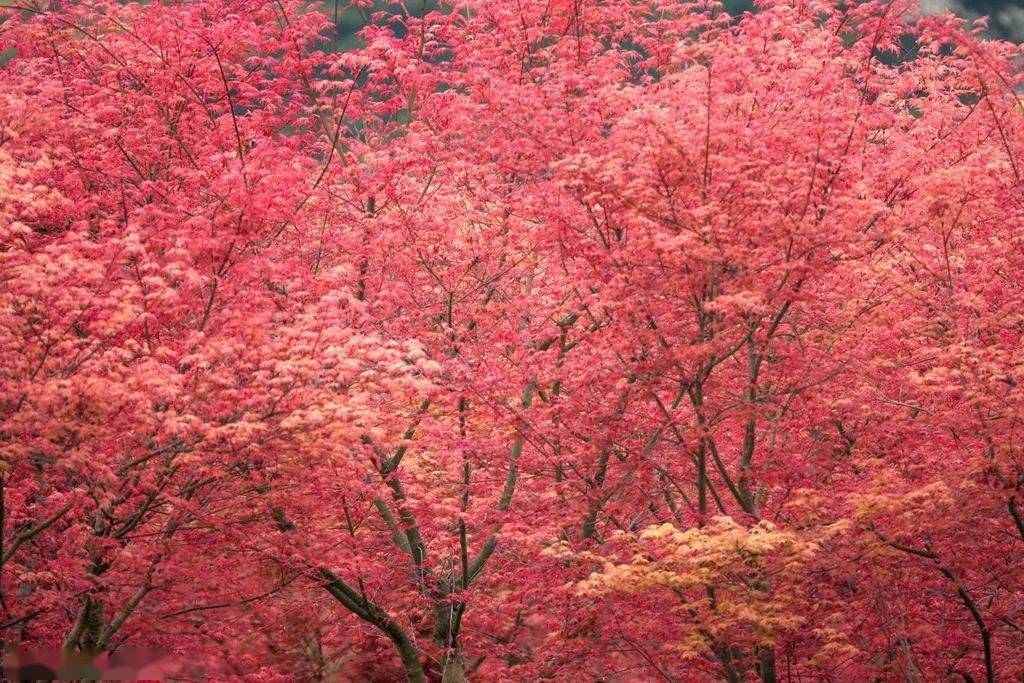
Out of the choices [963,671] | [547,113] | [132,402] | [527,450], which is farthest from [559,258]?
[963,671]

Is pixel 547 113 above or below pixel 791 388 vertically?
above

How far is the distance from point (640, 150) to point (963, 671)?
28.1 ft

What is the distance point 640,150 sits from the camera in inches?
441

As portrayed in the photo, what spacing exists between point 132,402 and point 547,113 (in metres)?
7.47

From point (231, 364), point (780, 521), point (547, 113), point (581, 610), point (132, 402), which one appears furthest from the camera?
point (547, 113)

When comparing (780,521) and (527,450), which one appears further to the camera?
(527,450)

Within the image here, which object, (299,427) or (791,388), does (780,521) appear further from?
(299,427)

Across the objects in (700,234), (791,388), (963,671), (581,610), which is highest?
(700,234)

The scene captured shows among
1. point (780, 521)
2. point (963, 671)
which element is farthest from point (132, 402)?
point (963, 671)

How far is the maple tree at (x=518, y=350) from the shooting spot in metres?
9.91

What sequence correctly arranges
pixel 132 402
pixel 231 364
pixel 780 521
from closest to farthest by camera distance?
pixel 132 402 → pixel 231 364 → pixel 780 521

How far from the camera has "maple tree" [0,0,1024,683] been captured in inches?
390

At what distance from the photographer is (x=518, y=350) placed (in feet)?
45.4

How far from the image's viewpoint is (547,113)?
14117 mm
